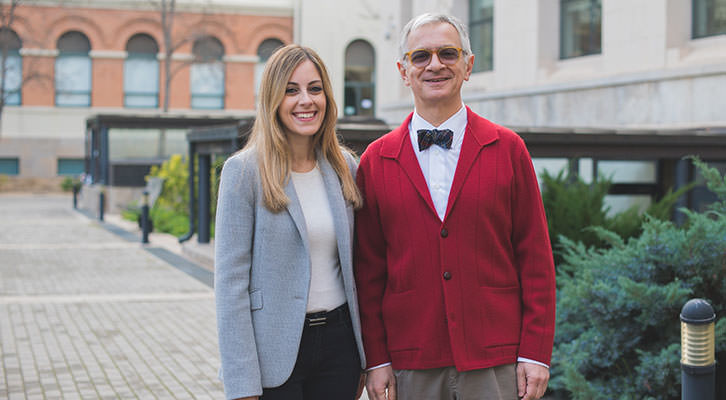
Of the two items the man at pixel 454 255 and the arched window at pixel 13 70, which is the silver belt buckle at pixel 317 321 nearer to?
the man at pixel 454 255

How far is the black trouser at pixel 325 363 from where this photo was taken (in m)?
3.25

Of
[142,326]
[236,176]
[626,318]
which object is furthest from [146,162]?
[236,176]

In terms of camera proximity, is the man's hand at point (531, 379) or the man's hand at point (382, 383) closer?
the man's hand at point (531, 379)

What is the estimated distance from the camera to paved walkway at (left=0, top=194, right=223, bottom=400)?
23.0 ft

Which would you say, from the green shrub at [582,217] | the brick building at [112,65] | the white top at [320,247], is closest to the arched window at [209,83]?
the brick building at [112,65]

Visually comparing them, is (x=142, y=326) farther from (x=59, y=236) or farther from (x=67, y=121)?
(x=67, y=121)

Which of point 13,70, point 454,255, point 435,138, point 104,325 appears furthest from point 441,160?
point 13,70

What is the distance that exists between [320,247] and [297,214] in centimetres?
16

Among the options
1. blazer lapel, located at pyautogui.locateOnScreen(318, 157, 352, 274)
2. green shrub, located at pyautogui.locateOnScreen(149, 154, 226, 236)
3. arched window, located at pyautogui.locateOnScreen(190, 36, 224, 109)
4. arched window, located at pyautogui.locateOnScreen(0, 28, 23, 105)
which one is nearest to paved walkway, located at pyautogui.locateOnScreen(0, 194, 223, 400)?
blazer lapel, located at pyautogui.locateOnScreen(318, 157, 352, 274)

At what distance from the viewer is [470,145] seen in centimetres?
321

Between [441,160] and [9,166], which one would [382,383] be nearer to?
[441,160]

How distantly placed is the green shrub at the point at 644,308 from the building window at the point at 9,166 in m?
41.4

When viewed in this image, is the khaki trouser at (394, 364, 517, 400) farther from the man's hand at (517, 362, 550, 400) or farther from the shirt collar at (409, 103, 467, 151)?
the shirt collar at (409, 103, 467, 151)

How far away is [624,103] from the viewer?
1465cm
